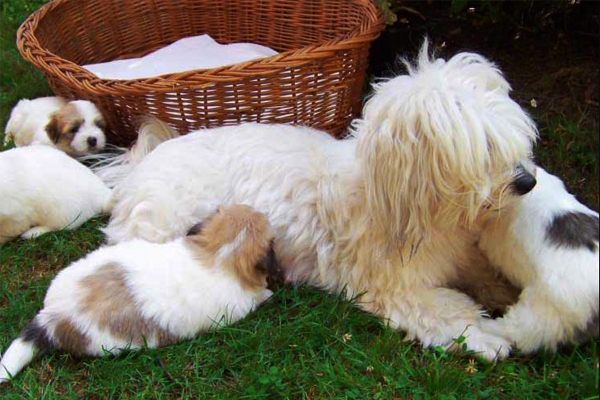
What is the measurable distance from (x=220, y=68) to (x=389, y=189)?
1490 millimetres

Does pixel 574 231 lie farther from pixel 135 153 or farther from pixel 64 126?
pixel 64 126

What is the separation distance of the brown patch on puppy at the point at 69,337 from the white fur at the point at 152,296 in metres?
0.02

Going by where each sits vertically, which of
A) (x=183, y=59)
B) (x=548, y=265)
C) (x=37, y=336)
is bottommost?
(x=37, y=336)

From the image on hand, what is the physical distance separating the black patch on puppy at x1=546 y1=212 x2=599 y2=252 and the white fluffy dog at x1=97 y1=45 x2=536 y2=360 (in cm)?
24

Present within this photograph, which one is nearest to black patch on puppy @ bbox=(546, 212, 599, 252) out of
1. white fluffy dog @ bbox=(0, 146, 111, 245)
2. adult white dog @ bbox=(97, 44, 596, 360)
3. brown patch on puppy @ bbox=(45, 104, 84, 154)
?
adult white dog @ bbox=(97, 44, 596, 360)

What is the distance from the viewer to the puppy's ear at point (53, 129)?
4250 mm

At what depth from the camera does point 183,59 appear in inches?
199

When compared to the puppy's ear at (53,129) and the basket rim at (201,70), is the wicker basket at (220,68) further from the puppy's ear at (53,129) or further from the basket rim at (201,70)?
the puppy's ear at (53,129)

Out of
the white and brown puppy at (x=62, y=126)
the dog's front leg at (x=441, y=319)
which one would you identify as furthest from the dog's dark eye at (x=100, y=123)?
the dog's front leg at (x=441, y=319)

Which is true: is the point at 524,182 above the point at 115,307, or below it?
above

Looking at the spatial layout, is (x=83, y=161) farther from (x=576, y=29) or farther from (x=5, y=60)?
(x=576, y=29)

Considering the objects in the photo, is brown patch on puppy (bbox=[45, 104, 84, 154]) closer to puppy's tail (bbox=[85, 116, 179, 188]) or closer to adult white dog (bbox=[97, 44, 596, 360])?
puppy's tail (bbox=[85, 116, 179, 188])

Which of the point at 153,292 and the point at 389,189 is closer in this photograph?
the point at 389,189

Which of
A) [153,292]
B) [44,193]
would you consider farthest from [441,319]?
[44,193]
